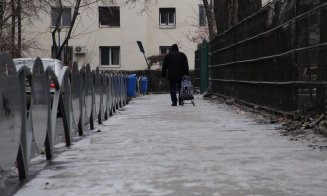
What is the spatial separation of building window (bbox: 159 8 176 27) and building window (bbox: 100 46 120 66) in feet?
13.5

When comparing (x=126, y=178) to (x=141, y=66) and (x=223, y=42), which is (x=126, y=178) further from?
(x=141, y=66)

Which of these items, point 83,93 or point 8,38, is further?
point 8,38

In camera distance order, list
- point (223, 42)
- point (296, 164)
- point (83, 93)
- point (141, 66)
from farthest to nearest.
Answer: point (141, 66)
point (223, 42)
point (83, 93)
point (296, 164)

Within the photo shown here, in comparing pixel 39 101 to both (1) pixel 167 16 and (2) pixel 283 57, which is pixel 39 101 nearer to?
(2) pixel 283 57

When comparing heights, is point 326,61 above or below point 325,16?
below

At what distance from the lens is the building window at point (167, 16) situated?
142 ft

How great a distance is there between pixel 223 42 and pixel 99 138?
11301mm

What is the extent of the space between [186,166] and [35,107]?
1676 mm

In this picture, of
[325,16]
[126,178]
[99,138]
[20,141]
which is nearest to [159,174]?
[126,178]

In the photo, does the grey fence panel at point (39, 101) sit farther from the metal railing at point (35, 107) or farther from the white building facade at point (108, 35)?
the white building facade at point (108, 35)

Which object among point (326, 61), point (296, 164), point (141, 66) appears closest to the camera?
point (296, 164)

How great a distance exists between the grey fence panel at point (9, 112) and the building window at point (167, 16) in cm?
3820

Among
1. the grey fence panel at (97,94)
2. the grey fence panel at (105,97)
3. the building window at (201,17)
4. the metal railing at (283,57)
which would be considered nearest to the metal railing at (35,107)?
the grey fence panel at (97,94)

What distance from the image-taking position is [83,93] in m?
9.80
